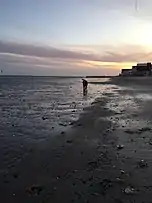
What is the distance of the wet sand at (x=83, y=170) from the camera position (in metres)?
7.09

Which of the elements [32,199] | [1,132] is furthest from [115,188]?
[1,132]

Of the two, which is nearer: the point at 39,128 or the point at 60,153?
the point at 60,153

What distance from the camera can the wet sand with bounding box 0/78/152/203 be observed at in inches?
279

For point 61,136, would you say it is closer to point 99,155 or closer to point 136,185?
point 99,155

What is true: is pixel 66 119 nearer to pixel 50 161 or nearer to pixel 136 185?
pixel 50 161

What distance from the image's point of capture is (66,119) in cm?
2000

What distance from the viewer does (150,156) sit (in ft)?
32.9

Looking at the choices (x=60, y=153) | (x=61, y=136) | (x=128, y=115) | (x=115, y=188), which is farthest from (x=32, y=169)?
(x=128, y=115)

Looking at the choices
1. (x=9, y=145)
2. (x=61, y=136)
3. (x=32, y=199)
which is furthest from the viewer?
(x=61, y=136)

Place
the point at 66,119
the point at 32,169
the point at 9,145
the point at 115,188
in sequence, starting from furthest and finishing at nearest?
the point at 66,119 < the point at 9,145 < the point at 32,169 < the point at 115,188

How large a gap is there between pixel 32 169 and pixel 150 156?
11.7 feet

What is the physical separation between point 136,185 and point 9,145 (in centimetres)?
598

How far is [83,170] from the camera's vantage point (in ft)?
29.1

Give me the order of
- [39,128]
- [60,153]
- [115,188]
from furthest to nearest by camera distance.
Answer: [39,128] → [60,153] → [115,188]
